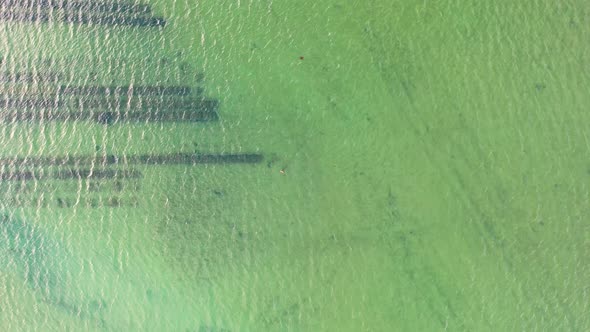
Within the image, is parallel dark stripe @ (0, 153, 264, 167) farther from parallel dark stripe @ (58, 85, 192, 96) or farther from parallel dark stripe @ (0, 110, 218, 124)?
parallel dark stripe @ (58, 85, 192, 96)

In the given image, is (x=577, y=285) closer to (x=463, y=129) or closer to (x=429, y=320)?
(x=429, y=320)

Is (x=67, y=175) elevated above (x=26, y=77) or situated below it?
below

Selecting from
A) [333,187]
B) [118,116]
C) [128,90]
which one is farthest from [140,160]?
[333,187]

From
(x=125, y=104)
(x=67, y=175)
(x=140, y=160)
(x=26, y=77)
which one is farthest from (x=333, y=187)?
(x=26, y=77)

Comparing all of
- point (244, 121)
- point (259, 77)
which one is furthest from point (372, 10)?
point (244, 121)

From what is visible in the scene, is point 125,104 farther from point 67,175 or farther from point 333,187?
point 333,187

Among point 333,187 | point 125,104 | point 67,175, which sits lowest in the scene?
point 67,175

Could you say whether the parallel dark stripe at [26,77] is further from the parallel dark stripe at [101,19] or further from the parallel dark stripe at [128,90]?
the parallel dark stripe at [101,19]
